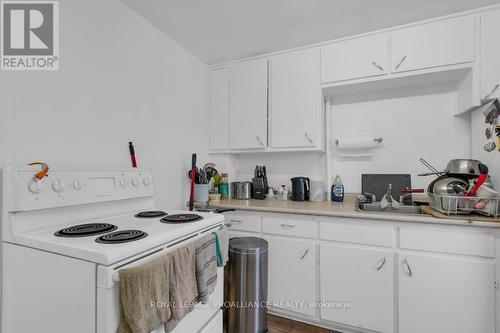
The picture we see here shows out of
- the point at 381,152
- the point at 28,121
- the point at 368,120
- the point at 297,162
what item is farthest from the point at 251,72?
the point at 28,121

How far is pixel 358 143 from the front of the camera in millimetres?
2152

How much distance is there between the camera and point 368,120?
223 cm

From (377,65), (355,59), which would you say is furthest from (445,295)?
(355,59)

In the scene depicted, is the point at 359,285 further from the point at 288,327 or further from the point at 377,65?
the point at 377,65

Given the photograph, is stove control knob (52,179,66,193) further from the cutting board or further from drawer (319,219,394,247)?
the cutting board

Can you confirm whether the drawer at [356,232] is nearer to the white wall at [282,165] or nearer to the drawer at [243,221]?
the drawer at [243,221]

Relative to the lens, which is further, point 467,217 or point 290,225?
point 290,225

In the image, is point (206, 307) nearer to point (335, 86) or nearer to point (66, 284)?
point (66, 284)

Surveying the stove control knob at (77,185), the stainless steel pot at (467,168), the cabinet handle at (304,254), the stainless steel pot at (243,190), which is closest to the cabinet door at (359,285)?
the cabinet handle at (304,254)

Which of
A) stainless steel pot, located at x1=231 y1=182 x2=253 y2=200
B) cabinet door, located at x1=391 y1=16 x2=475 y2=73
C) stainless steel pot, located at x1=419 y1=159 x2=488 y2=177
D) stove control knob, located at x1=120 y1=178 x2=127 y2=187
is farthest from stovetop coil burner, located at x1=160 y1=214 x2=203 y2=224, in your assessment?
cabinet door, located at x1=391 y1=16 x2=475 y2=73

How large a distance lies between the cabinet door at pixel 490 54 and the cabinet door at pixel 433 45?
7 cm

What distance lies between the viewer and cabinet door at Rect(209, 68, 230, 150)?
2.39m

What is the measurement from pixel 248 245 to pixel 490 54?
2110 millimetres

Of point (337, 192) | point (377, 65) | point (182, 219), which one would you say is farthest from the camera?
point (337, 192)
